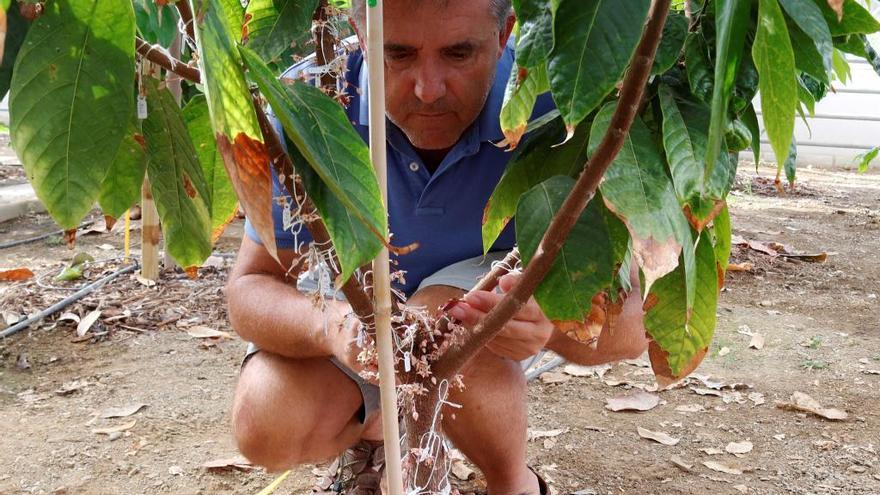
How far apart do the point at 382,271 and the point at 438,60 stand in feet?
1.75

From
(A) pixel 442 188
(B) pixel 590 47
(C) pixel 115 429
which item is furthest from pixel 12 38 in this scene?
(C) pixel 115 429

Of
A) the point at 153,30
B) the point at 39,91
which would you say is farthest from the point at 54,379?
the point at 39,91

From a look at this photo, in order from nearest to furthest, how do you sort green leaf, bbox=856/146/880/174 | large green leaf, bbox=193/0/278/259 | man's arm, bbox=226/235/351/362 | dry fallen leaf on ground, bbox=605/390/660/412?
1. large green leaf, bbox=193/0/278/259
2. man's arm, bbox=226/235/351/362
3. dry fallen leaf on ground, bbox=605/390/660/412
4. green leaf, bbox=856/146/880/174

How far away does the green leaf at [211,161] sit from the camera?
0.78m

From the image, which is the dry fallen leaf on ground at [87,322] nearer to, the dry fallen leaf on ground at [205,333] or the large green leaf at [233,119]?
the dry fallen leaf on ground at [205,333]

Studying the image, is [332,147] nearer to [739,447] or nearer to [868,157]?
[739,447]

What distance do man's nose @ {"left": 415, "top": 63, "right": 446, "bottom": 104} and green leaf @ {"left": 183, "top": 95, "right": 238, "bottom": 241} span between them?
462 millimetres

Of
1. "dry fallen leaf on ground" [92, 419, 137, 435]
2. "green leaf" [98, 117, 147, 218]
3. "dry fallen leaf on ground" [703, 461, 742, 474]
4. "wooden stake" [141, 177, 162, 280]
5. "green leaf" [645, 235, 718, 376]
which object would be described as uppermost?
"green leaf" [98, 117, 147, 218]

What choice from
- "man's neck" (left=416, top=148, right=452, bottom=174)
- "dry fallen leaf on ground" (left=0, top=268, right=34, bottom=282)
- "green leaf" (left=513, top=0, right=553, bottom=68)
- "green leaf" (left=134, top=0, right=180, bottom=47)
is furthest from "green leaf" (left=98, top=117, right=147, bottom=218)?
"dry fallen leaf on ground" (left=0, top=268, right=34, bottom=282)

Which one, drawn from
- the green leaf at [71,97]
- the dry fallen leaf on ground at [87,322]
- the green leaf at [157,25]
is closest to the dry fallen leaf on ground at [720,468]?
the green leaf at [157,25]

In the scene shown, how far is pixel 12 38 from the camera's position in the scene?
0.54 meters

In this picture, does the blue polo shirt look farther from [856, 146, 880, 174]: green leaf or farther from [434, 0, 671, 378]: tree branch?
[856, 146, 880, 174]: green leaf

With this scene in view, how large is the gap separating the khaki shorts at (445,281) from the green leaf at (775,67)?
0.77m

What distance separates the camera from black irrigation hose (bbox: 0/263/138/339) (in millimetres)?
2381
